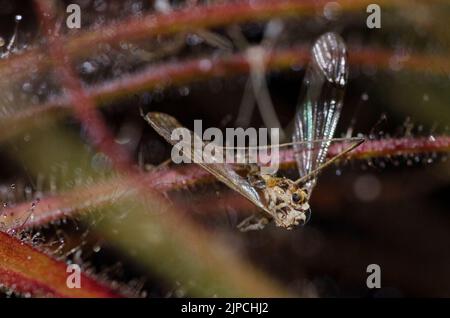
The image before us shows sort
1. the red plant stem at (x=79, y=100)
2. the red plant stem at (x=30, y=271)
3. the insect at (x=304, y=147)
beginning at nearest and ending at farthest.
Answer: the red plant stem at (x=30, y=271) < the insect at (x=304, y=147) < the red plant stem at (x=79, y=100)

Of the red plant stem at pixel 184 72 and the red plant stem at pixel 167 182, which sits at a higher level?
the red plant stem at pixel 184 72

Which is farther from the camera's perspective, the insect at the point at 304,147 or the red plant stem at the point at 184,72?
the red plant stem at the point at 184,72

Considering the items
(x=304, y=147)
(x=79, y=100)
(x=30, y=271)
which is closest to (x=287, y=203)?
(x=304, y=147)

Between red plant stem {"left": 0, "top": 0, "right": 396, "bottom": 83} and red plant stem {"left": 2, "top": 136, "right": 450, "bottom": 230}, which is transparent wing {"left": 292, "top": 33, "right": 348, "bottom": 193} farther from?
red plant stem {"left": 0, "top": 0, "right": 396, "bottom": 83}

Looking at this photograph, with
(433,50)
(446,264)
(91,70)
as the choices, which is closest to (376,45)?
(433,50)

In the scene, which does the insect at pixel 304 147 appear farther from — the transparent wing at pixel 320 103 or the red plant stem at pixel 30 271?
the red plant stem at pixel 30 271

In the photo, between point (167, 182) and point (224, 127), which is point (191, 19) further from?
point (167, 182)

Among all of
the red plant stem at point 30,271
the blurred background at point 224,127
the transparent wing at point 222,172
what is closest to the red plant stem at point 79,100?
the blurred background at point 224,127
